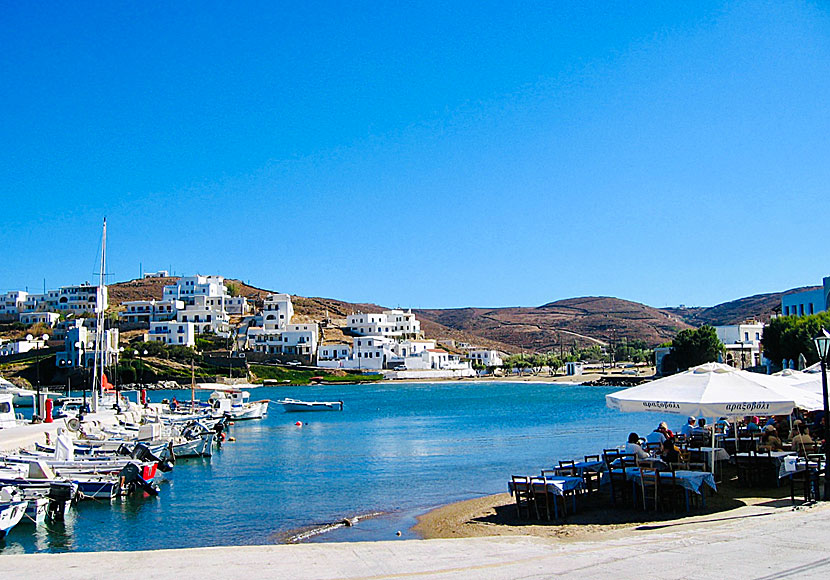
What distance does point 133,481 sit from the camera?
2472 cm

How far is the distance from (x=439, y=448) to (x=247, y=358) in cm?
10932

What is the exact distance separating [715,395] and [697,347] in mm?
92832

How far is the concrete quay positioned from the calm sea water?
6.13 meters

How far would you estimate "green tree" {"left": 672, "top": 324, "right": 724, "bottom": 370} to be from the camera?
3979 inches

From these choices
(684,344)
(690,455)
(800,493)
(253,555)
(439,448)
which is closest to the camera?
→ (253,555)

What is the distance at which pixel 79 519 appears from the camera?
69.7 feet

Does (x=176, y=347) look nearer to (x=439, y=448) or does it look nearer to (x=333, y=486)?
(x=439, y=448)

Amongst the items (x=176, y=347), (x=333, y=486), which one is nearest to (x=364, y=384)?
(x=176, y=347)

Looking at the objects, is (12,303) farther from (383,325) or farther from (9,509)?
(9,509)

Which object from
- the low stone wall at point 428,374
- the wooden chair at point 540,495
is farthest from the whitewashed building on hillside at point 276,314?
the wooden chair at point 540,495

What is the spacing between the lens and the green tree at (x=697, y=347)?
10106cm

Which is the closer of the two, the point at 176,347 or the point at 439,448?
the point at 439,448

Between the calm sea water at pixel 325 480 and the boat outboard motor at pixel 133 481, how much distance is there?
49 cm

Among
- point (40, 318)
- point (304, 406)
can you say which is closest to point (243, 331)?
point (40, 318)
